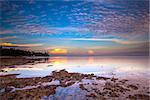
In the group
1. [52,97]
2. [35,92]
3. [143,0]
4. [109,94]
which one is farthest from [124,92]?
[143,0]

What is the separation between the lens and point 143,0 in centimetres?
1639

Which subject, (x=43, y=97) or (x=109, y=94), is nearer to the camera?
(x=43, y=97)

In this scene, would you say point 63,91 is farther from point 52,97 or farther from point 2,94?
point 2,94

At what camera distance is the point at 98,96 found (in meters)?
12.1

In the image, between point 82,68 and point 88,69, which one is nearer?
point 88,69

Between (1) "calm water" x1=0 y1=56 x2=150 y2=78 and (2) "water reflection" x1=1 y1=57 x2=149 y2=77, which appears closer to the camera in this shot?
(1) "calm water" x1=0 y1=56 x2=150 y2=78

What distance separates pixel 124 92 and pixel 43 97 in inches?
236

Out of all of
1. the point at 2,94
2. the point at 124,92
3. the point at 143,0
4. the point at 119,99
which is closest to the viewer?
the point at 119,99

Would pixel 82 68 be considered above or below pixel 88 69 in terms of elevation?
below

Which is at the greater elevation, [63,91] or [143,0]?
[143,0]

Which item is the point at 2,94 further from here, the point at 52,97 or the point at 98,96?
the point at 98,96

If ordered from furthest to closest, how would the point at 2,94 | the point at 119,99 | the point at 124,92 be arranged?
1. the point at 124,92
2. the point at 2,94
3. the point at 119,99

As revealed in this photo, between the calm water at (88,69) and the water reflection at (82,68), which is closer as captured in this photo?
the calm water at (88,69)

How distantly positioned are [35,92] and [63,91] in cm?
209
